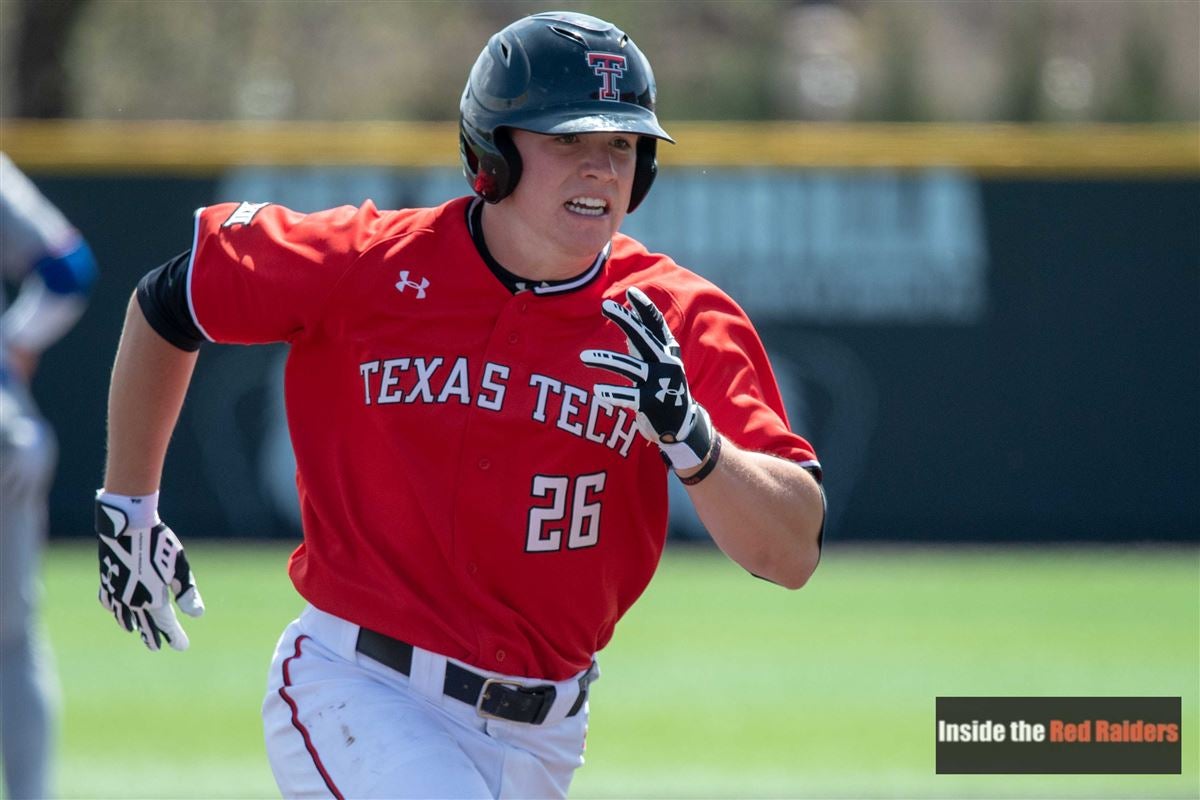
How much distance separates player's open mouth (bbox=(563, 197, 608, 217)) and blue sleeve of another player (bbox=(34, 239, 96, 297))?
2.75m

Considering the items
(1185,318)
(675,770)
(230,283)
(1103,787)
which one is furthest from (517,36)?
(1185,318)

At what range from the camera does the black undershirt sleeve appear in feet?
12.8

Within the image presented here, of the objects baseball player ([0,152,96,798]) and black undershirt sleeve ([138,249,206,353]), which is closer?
black undershirt sleeve ([138,249,206,353])

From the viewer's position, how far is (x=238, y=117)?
26.6 metres

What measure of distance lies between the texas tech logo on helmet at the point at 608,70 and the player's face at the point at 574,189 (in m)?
0.09

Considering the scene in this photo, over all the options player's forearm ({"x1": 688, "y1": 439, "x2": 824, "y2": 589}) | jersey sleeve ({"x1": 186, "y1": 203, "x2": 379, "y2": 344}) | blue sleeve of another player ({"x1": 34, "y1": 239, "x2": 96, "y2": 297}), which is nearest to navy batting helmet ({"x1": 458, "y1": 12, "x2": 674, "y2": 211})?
jersey sleeve ({"x1": 186, "y1": 203, "x2": 379, "y2": 344})

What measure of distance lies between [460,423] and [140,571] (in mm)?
898

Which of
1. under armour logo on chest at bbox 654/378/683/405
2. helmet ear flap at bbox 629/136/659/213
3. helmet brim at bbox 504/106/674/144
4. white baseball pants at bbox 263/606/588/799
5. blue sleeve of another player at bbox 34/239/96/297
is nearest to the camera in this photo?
under armour logo on chest at bbox 654/378/683/405

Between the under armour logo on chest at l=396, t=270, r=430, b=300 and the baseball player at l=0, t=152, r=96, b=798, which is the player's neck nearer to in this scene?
the under armour logo on chest at l=396, t=270, r=430, b=300

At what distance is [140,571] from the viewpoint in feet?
13.4

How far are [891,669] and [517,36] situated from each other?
252 inches

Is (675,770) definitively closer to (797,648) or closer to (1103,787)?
(1103,787)

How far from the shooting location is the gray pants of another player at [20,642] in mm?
5426

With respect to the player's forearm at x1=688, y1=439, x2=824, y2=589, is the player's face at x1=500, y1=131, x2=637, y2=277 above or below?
above
